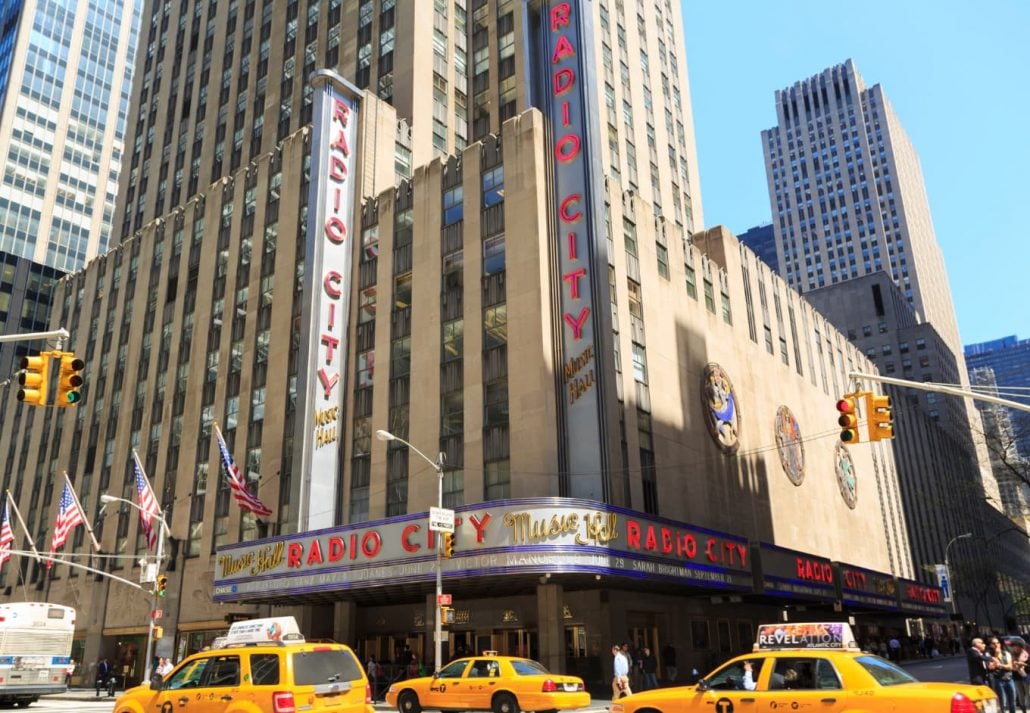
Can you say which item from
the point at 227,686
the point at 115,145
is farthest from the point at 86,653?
the point at 115,145

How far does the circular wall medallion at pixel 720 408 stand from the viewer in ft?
156

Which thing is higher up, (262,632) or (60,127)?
(60,127)

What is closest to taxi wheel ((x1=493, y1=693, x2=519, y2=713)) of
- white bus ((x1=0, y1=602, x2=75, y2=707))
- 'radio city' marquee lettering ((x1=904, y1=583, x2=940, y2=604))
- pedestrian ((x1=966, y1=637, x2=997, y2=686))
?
pedestrian ((x1=966, y1=637, x2=997, y2=686))

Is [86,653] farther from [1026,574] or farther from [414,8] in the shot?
[1026,574]

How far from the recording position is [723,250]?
56250 millimetres

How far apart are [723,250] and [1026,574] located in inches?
5037

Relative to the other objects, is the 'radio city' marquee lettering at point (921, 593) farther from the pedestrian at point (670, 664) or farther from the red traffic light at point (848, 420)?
the red traffic light at point (848, 420)

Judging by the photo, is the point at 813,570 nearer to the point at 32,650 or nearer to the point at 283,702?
the point at 32,650

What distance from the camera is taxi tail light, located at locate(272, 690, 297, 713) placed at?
13.0m

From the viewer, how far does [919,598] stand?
65312 mm

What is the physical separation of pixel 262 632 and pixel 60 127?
454 feet

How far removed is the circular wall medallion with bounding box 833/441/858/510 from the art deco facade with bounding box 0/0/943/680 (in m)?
0.41

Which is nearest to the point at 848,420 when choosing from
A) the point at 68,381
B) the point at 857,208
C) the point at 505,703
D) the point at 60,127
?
the point at 505,703

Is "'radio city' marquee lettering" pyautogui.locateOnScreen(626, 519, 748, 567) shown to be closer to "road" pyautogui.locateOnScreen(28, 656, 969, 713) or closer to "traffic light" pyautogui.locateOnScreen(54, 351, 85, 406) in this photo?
"road" pyautogui.locateOnScreen(28, 656, 969, 713)
